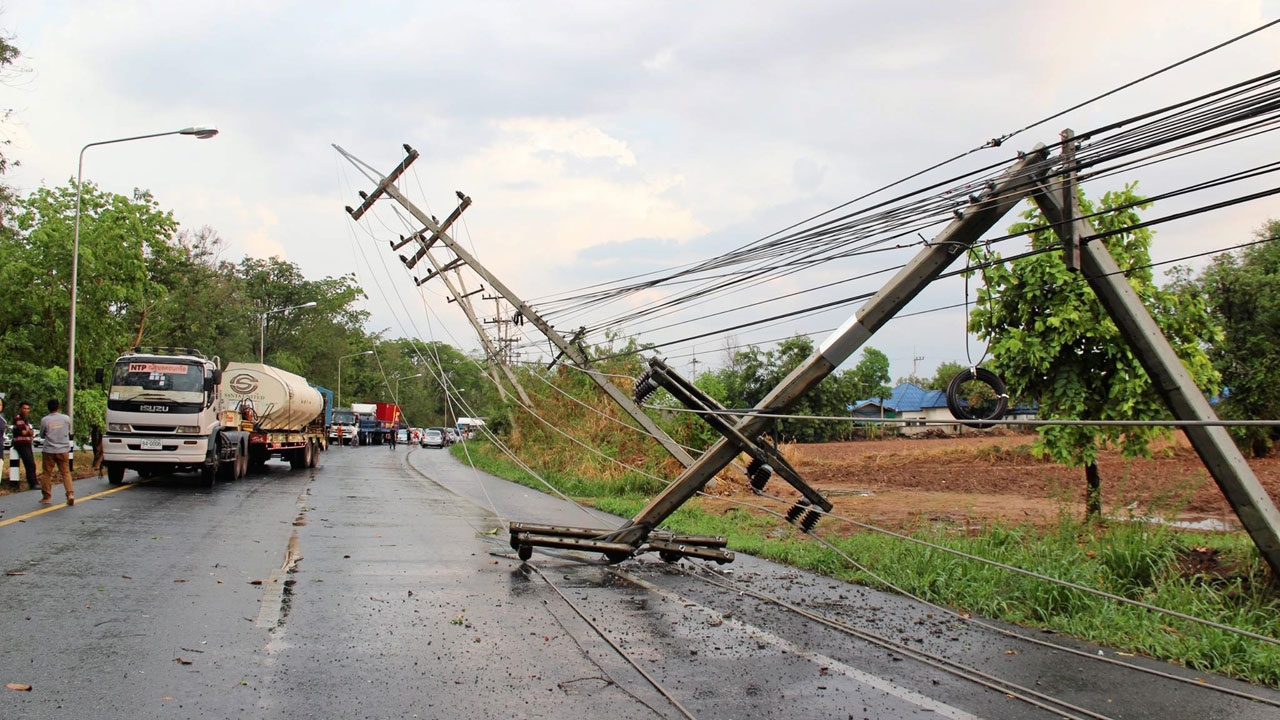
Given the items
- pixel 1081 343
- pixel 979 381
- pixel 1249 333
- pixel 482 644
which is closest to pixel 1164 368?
pixel 979 381

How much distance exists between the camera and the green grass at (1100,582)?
7.02 m

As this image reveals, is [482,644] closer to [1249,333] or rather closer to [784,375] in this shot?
[1249,333]

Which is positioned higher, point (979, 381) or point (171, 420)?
point (979, 381)

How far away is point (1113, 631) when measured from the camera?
24.6ft

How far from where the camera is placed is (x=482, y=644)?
6.88 m

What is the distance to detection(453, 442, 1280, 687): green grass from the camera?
702cm

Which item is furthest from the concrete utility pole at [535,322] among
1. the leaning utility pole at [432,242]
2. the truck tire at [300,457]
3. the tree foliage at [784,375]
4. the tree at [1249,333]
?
the tree foliage at [784,375]

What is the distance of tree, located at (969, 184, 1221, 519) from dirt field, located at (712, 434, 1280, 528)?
1.86ft

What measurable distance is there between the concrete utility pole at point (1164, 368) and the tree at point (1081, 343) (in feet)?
9.94

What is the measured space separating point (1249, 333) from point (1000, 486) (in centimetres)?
1259

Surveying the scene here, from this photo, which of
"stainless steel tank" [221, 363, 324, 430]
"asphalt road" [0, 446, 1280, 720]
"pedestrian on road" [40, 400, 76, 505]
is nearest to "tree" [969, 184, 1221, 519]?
"asphalt road" [0, 446, 1280, 720]

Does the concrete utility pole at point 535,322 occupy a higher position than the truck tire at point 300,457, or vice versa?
the concrete utility pole at point 535,322

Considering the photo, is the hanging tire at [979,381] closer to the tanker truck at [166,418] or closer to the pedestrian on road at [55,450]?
the pedestrian on road at [55,450]

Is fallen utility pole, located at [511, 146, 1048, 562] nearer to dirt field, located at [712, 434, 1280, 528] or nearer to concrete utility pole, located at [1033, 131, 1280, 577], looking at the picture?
concrete utility pole, located at [1033, 131, 1280, 577]
